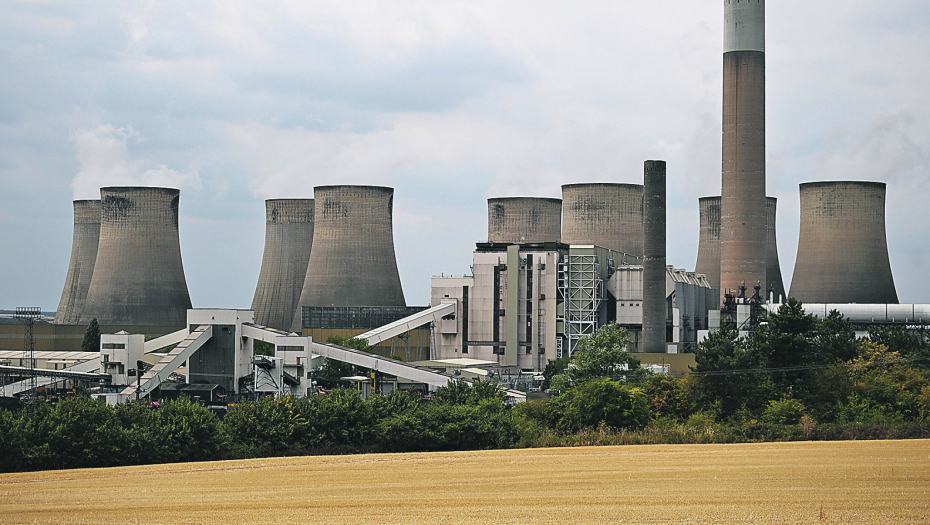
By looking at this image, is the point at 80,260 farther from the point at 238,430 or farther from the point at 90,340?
the point at 238,430

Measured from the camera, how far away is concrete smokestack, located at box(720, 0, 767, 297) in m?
41.7

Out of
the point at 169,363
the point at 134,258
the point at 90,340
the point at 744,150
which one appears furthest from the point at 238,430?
the point at 744,150

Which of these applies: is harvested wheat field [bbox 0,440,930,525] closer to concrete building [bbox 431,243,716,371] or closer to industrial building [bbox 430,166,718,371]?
industrial building [bbox 430,166,718,371]

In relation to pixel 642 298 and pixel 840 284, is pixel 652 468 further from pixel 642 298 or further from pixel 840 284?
pixel 840 284

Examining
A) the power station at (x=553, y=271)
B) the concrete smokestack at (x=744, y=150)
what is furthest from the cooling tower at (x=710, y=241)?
the concrete smokestack at (x=744, y=150)

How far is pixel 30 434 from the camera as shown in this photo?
17.4m

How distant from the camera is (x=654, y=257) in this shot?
40.4 meters

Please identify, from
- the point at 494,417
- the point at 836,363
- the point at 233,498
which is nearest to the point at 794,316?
the point at 836,363

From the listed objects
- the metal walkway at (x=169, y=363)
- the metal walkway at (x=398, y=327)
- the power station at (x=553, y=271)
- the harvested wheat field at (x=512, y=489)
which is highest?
the power station at (x=553, y=271)

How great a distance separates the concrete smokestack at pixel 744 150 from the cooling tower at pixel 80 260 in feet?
96.8

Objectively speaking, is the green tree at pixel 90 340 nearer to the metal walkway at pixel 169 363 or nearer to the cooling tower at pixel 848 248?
the metal walkway at pixel 169 363

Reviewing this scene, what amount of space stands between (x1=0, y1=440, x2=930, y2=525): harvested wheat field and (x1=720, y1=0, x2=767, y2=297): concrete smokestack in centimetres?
2479

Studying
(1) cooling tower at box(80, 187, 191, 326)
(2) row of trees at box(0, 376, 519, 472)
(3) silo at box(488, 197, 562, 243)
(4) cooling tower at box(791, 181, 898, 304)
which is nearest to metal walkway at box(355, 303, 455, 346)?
(3) silo at box(488, 197, 562, 243)

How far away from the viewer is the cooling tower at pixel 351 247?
44.1m
